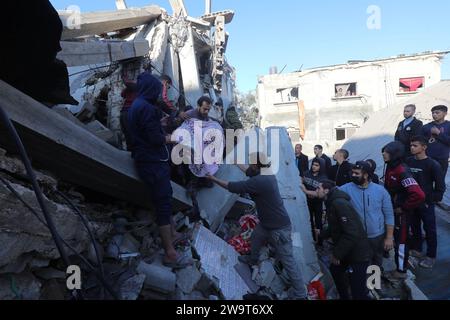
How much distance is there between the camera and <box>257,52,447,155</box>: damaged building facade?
17.6 m

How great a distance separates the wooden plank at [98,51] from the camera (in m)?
3.75

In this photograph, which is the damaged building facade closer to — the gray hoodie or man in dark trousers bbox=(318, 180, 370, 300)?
the gray hoodie

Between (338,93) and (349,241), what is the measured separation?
56.3 feet

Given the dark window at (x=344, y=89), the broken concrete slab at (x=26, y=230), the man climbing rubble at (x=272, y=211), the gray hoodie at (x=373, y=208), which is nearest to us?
the broken concrete slab at (x=26, y=230)

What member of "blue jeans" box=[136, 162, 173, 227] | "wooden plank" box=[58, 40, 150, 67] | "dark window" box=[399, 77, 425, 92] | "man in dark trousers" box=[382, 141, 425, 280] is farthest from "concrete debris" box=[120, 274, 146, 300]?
"dark window" box=[399, 77, 425, 92]

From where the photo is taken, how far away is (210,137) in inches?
175

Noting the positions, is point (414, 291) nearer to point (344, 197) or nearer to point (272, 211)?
point (344, 197)

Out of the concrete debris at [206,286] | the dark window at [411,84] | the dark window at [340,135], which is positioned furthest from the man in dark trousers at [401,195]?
the dark window at [411,84]

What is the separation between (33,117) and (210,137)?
96.6 inches

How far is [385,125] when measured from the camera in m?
10.2

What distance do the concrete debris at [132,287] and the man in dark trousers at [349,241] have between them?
6.59 feet

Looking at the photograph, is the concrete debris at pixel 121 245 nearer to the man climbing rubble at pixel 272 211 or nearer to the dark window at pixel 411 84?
the man climbing rubble at pixel 272 211
